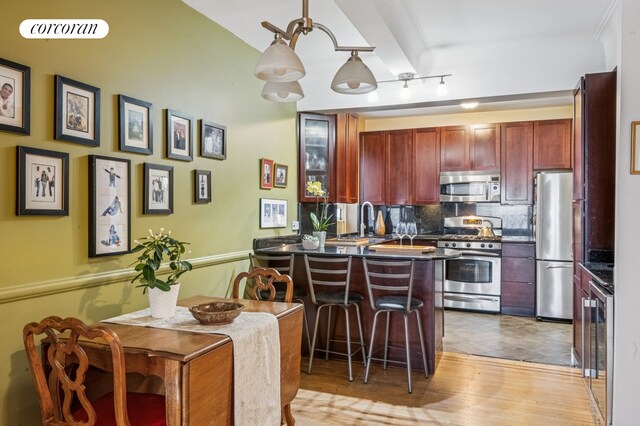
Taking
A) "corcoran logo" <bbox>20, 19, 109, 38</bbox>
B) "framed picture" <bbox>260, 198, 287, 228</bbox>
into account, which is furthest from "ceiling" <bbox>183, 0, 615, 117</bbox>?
"framed picture" <bbox>260, 198, 287, 228</bbox>

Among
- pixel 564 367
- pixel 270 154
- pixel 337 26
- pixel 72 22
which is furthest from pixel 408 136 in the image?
pixel 72 22

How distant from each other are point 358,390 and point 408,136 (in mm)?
3909

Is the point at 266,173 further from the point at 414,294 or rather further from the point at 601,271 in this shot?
the point at 601,271

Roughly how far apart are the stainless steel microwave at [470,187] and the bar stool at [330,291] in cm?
274

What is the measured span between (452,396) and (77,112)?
113 inches

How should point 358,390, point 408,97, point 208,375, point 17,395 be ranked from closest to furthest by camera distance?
point 208,375
point 17,395
point 358,390
point 408,97

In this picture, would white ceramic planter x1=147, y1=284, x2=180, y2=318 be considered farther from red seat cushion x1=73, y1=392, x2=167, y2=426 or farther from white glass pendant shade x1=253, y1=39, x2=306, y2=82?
white glass pendant shade x1=253, y1=39, x2=306, y2=82

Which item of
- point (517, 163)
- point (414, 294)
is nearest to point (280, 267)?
point (414, 294)

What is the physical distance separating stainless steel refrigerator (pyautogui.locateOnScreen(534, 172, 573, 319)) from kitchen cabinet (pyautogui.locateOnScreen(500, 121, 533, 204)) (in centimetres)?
53

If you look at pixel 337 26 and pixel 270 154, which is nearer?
pixel 337 26

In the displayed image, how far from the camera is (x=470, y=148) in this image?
5875 mm

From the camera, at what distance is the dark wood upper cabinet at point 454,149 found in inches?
233

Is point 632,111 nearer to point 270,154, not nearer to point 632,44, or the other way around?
point 632,44

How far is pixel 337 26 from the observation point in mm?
3363
